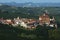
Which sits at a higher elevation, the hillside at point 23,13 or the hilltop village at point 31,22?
the hillside at point 23,13

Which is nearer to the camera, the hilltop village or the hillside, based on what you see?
the hilltop village

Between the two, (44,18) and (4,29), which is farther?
(44,18)

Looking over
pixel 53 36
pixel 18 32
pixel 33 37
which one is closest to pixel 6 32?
pixel 18 32

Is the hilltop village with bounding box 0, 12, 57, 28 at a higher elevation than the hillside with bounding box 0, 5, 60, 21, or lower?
lower

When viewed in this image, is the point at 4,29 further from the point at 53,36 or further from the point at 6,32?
the point at 53,36

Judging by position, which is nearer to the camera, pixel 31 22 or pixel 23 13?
pixel 31 22

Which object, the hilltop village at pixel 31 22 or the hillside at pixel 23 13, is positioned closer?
the hilltop village at pixel 31 22

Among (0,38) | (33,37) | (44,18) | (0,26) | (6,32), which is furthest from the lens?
(44,18)

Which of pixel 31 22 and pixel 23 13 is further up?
pixel 23 13

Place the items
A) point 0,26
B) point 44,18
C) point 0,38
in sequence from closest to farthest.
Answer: point 0,38
point 0,26
point 44,18
